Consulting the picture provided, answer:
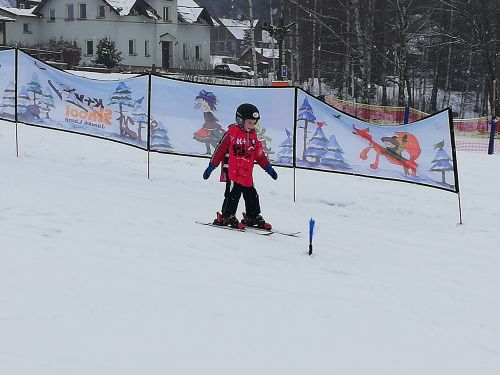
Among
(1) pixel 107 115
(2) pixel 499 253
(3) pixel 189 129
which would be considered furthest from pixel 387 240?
(1) pixel 107 115

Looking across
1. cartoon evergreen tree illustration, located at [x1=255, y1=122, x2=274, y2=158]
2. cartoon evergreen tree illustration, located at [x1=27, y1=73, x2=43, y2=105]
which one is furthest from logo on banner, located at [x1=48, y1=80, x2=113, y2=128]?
cartoon evergreen tree illustration, located at [x1=255, y1=122, x2=274, y2=158]

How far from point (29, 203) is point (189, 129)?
326cm

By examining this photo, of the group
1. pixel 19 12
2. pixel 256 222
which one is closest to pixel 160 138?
pixel 256 222

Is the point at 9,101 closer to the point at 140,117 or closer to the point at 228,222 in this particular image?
the point at 140,117

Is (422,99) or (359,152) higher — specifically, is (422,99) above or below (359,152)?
above

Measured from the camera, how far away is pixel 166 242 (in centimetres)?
656

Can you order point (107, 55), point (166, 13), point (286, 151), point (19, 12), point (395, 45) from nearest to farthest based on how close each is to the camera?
point (286, 151)
point (395, 45)
point (107, 55)
point (19, 12)
point (166, 13)

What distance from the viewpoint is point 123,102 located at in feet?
35.1

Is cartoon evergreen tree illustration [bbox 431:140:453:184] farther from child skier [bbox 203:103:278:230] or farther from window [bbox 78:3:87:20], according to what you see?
window [bbox 78:3:87:20]

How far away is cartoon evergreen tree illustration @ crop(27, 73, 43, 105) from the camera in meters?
11.5

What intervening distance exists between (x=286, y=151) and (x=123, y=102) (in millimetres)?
3141

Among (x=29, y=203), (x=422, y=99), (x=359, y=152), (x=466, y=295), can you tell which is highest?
(x=422, y=99)

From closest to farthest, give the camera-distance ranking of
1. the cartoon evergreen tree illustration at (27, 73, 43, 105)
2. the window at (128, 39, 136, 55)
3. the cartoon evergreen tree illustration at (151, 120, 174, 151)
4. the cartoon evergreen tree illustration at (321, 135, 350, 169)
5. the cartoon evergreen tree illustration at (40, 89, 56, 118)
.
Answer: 1. the cartoon evergreen tree illustration at (321, 135, 350, 169)
2. the cartoon evergreen tree illustration at (151, 120, 174, 151)
3. the cartoon evergreen tree illustration at (40, 89, 56, 118)
4. the cartoon evergreen tree illustration at (27, 73, 43, 105)
5. the window at (128, 39, 136, 55)

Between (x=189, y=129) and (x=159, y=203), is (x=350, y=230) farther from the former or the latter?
(x=189, y=129)
